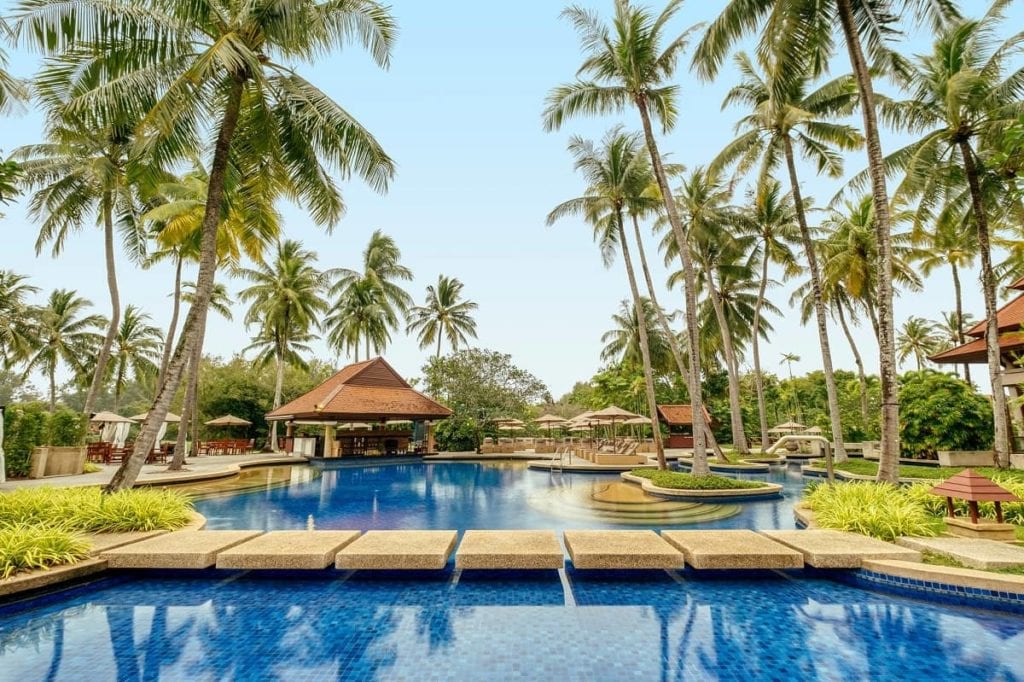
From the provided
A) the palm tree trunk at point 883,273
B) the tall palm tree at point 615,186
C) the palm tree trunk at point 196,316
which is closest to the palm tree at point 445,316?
the tall palm tree at point 615,186

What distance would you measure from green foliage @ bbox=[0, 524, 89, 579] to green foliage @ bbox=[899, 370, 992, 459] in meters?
20.6

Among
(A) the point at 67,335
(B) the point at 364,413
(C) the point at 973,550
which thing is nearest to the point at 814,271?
(C) the point at 973,550

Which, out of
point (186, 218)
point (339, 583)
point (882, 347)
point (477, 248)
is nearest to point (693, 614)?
point (339, 583)

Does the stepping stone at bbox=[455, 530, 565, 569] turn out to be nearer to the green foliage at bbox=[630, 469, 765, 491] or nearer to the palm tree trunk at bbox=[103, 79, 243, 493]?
the palm tree trunk at bbox=[103, 79, 243, 493]

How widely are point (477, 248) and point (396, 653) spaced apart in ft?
74.7

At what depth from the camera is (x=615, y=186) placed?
49.5 ft

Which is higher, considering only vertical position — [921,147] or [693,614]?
[921,147]

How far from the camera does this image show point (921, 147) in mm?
12250

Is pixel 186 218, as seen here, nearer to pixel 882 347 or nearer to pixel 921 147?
pixel 882 347

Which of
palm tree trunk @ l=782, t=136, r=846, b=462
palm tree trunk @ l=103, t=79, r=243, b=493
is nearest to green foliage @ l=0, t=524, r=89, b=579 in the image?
palm tree trunk @ l=103, t=79, r=243, b=493

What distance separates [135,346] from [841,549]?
3757 cm

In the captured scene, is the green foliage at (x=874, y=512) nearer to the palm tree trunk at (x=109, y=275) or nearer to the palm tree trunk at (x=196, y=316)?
the palm tree trunk at (x=196, y=316)

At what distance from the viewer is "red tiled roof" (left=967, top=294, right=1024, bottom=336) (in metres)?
13.5

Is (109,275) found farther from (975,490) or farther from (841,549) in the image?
(975,490)
